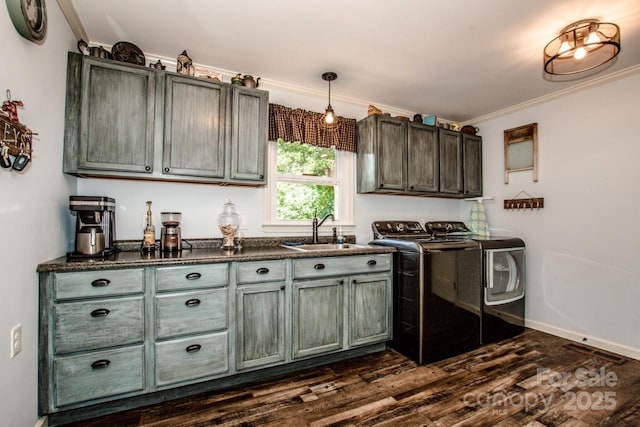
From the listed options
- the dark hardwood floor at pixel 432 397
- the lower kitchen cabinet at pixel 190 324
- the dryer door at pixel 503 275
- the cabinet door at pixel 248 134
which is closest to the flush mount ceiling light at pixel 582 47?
the dryer door at pixel 503 275

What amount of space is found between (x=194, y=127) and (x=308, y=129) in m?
1.13

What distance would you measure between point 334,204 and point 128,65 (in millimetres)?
2172

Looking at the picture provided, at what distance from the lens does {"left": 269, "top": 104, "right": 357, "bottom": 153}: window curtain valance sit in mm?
2898

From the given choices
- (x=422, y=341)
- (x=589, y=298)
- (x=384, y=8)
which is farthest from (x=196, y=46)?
(x=589, y=298)

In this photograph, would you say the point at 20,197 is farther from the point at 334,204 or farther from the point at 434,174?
the point at 434,174

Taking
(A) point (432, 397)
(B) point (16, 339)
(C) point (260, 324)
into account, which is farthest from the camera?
(C) point (260, 324)

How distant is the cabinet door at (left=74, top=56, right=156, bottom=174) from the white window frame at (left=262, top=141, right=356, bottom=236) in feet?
3.54

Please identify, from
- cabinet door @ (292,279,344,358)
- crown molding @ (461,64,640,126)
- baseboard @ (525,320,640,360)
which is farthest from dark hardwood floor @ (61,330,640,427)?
crown molding @ (461,64,640,126)

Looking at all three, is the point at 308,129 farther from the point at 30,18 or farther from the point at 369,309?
the point at 30,18

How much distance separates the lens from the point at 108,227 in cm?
207

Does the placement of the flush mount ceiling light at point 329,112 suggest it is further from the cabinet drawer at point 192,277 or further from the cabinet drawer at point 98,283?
the cabinet drawer at point 98,283

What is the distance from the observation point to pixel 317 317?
2.38m

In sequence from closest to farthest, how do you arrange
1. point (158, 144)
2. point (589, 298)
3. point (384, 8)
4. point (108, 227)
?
point (384, 8) < point (108, 227) < point (158, 144) < point (589, 298)

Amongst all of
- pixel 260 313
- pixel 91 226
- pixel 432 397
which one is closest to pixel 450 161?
pixel 432 397
